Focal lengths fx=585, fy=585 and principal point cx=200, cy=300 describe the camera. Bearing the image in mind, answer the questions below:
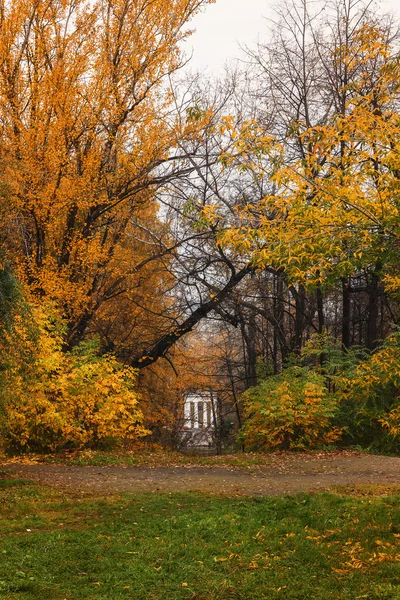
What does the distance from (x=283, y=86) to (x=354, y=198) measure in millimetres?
11320

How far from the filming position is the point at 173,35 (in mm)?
Answer: 13320

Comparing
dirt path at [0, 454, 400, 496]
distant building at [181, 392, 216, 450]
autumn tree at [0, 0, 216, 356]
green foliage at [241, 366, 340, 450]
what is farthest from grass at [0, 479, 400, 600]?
distant building at [181, 392, 216, 450]

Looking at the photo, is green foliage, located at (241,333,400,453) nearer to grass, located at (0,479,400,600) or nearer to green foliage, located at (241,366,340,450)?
green foliage, located at (241,366,340,450)

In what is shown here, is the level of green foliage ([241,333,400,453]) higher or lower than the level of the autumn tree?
lower

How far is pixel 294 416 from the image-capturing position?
436 inches

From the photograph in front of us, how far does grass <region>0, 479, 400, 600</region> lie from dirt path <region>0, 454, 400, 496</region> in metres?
0.77

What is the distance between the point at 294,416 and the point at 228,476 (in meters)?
2.82

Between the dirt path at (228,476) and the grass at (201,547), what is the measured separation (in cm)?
77

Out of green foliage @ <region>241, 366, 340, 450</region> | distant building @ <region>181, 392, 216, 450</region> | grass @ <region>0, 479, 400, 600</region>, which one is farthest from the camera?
distant building @ <region>181, 392, 216, 450</region>

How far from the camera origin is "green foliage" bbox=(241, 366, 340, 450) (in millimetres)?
11031

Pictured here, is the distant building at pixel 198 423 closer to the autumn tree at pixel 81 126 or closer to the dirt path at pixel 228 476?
the autumn tree at pixel 81 126

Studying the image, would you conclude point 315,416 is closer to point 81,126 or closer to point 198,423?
point 81,126

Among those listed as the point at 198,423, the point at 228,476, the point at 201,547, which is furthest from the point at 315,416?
the point at 198,423

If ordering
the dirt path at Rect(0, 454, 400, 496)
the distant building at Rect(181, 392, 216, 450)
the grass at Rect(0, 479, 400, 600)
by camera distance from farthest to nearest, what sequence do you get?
the distant building at Rect(181, 392, 216, 450), the dirt path at Rect(0, 454, 400, 496), the grass at Rect(0, 479, 400, 600)
